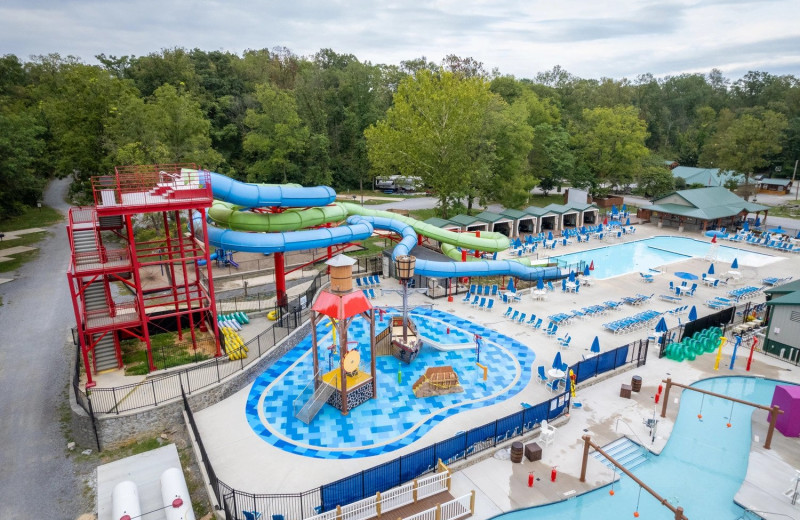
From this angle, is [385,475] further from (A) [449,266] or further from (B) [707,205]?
(B) [707,205]

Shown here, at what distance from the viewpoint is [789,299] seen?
22422mm

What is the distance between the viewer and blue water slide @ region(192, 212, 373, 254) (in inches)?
910

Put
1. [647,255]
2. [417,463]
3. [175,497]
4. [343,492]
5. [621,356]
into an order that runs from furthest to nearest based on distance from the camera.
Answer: [647,255]
[621,356]
[417,463]
[343,492]
[175,497]

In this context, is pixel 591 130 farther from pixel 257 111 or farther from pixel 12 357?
pixel 12 357

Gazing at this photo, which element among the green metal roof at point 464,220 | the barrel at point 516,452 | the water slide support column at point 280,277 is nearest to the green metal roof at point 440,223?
the green metal roof at point 464,220

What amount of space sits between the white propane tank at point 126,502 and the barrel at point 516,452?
11.2 meters

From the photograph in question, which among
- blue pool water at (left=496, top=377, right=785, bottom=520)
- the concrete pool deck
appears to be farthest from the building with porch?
blue pool water at (left=496, top=377, right=785, bottom=520)

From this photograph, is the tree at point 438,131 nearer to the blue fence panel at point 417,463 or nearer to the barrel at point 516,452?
the barrel at point 516,452

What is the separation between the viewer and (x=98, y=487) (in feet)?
47.4

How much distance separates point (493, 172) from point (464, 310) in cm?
2796

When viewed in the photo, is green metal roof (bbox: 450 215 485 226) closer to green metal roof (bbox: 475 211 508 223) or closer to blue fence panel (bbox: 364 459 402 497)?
green metal roof (bbox: 475 211 508 223)

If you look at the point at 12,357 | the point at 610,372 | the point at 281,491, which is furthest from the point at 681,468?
the point at 12,357

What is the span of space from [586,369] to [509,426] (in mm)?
5762

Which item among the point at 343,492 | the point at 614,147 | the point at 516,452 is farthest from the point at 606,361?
the point at 614,147
